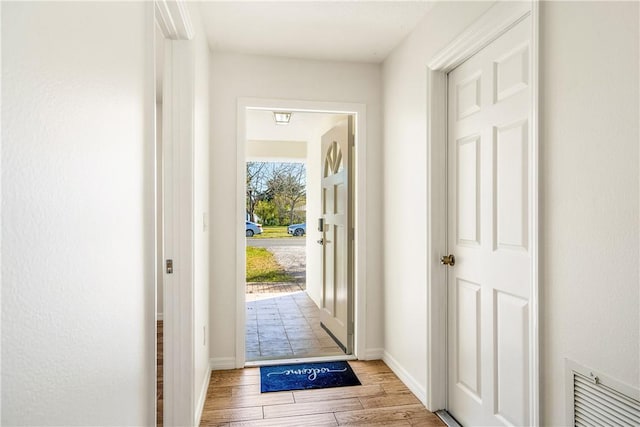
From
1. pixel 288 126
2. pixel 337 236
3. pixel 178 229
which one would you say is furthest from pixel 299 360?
pixel 288 126

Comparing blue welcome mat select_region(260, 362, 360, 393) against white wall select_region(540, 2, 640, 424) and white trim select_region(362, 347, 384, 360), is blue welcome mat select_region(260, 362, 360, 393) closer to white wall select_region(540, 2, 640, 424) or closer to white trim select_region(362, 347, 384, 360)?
white trim select_region(362, 347, 384, 360)

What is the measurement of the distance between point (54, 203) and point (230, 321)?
2479 mm

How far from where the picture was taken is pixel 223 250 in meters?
2.99

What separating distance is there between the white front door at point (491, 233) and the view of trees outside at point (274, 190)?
576 cm

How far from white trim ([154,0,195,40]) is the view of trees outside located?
591 cm

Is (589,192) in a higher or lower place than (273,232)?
higher

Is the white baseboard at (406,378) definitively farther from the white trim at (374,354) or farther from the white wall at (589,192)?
the white wall at (589,192)

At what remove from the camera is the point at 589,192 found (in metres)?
1.31

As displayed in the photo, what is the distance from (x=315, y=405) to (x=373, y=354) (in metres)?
0.87

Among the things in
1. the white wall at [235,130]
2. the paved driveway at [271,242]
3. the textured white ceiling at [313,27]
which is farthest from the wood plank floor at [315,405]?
the paved driveway at [271,242]

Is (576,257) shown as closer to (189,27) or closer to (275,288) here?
(189,27)

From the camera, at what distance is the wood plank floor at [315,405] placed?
2.25 m

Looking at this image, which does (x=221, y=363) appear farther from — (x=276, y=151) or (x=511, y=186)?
(x=276, y=151)

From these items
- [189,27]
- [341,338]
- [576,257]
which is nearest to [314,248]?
[341,338]
